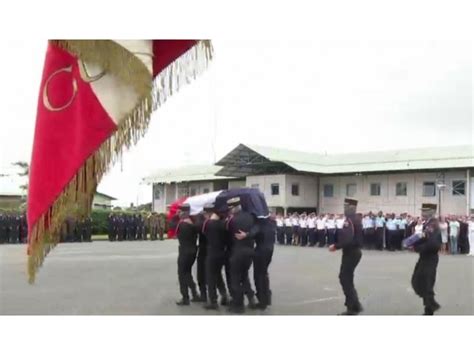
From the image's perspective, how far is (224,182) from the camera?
1517 inches

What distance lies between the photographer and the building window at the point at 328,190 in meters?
34.8

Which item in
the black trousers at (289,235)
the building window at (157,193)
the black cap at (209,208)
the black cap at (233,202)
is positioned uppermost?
the building window at (157,193)

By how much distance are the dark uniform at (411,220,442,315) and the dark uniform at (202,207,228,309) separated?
7.80 ft

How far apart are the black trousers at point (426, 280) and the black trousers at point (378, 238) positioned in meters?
13.9

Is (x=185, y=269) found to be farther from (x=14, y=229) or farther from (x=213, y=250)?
(x=14, y=229)

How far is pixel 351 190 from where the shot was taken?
3378cm

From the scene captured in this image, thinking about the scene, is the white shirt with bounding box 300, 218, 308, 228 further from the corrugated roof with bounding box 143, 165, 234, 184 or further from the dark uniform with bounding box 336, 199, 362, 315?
the dark uniform with bounding box 336, 199, 362, 315

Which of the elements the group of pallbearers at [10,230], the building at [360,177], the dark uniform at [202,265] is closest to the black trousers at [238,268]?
the dark uniform at [202,265]

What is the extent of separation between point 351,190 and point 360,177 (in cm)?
95

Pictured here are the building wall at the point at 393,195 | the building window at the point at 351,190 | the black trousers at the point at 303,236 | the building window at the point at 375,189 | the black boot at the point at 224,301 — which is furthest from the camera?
the building window at the point at 351,190

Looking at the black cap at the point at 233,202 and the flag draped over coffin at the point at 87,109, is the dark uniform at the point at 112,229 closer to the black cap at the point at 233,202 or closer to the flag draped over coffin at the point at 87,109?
the black cap at the point at 233,202

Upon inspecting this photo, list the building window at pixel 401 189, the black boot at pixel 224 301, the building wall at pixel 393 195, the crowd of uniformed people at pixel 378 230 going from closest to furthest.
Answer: the black boot at pixel 224 301
the crowd of uniformed people at pixel 378 230
the building wall at pixel 393 195
the building window at pixel 401 189

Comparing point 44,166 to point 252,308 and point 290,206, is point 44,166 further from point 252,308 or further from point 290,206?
point 290,206

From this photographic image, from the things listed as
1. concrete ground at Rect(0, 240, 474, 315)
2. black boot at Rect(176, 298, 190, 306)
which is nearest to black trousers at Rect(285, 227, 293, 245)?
concrete ground at Rect(0, 240, 474, 315)
